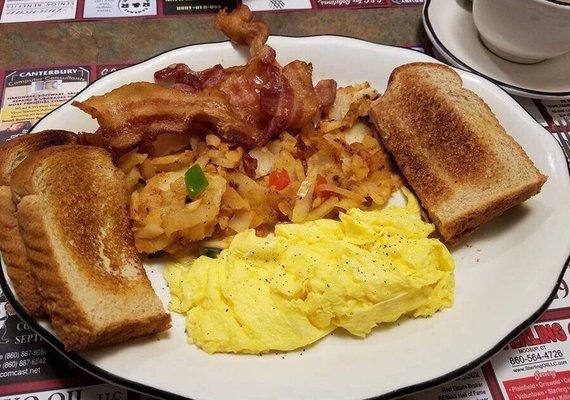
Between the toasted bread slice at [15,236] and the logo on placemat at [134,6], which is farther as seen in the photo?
the logo on placemat at [134,6]

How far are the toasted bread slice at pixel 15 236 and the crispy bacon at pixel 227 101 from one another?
288 millimetres

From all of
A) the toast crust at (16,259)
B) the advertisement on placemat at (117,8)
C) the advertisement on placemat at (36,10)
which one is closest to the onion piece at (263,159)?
the toast crust at (16,259)

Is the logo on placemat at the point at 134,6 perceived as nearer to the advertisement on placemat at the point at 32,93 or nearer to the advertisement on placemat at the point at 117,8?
the advertisement on placemat at the point at 117,8

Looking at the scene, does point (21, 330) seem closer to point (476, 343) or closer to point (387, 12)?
point (476, 343)

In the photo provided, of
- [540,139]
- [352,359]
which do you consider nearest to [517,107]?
[540,139]

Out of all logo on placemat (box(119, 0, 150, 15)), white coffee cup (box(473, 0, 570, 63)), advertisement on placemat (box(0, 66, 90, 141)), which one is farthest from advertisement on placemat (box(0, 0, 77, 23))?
white coffee cup (box(473, 0, 570, 63))

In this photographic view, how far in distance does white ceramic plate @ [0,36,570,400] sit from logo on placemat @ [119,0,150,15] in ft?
3.29

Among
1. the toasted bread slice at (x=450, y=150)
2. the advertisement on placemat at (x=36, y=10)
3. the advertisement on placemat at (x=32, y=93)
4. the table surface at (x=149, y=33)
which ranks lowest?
the toasted bread slice at (x=450, y=150)

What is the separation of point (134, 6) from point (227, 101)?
4.85ft

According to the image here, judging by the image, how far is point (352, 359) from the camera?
6.51ft

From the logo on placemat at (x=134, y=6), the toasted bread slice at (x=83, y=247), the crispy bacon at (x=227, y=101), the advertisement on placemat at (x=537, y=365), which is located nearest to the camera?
the toasted bread slice at (x=83, y=247)

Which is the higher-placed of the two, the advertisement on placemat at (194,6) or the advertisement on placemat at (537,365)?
the advertisement on placemat at (194,6)

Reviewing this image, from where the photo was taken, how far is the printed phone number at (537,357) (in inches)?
86.0

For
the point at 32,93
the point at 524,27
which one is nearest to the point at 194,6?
the point at 32,93
